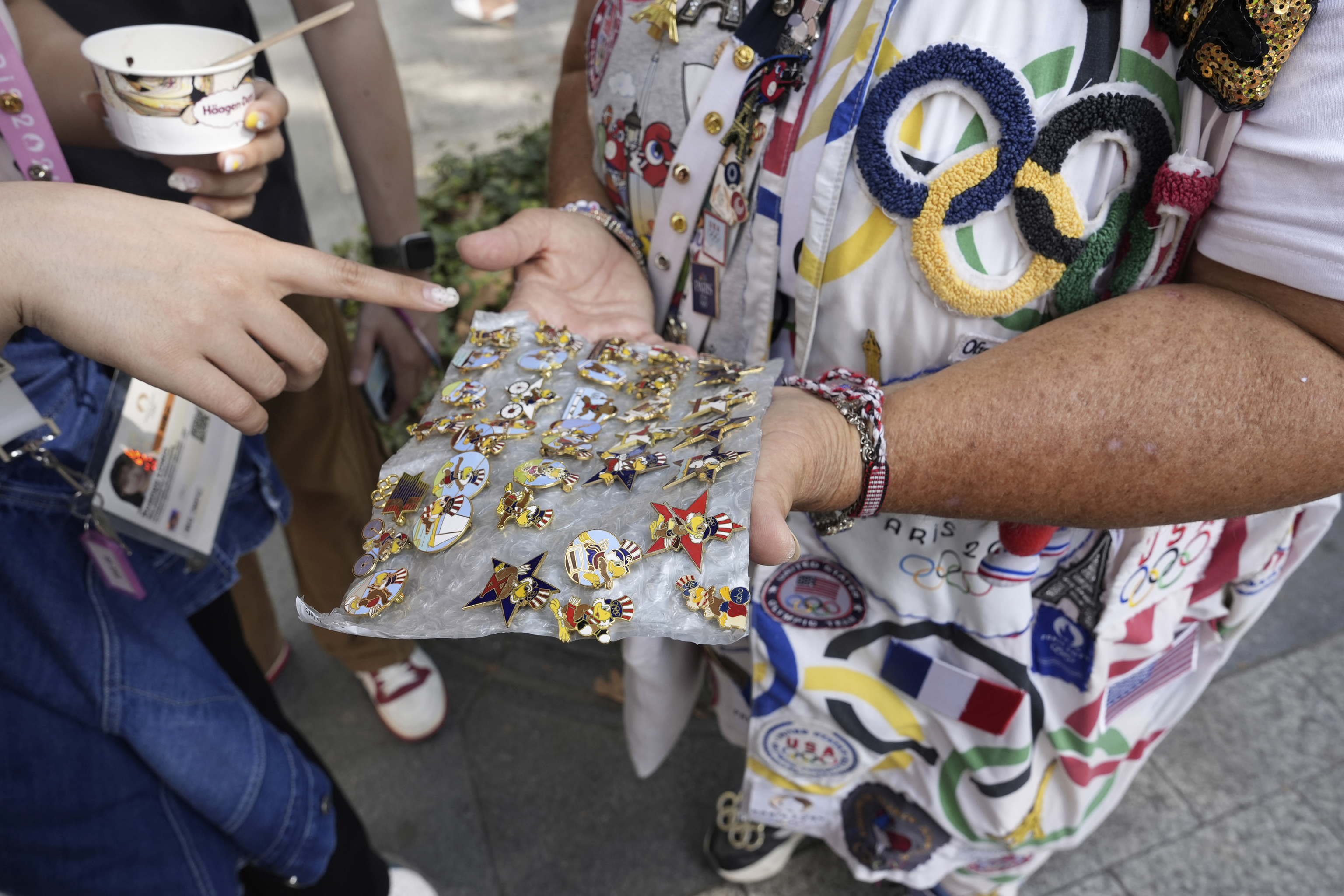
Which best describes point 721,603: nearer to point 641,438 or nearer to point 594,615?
point 594,615

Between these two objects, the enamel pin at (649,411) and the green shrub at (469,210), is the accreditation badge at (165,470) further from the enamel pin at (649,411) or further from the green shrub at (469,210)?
the green shrub at (469,210)

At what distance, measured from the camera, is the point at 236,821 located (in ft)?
4.56

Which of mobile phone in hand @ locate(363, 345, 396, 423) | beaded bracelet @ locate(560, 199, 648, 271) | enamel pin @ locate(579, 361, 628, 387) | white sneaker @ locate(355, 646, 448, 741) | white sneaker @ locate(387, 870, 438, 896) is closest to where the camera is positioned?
enamel pin @ locate(579, 361, 628, 387)

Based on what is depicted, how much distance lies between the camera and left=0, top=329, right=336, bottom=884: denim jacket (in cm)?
120

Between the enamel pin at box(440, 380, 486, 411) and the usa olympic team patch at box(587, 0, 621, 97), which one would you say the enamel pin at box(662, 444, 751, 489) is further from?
the usa olympic team patch at box(587, 0, 621, 97)

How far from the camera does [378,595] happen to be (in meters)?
0.96

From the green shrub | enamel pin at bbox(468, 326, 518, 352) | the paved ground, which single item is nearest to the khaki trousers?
the paved ground

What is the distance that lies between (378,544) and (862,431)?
2.17ft

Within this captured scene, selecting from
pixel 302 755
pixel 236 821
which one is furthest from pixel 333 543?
pixel 236 821

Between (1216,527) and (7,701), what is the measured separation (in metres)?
1.95

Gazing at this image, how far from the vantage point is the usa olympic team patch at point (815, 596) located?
1.46 m

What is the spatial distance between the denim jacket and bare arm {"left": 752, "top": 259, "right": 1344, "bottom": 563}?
103 centimetres

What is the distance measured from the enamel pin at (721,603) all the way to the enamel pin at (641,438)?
0.85 ft

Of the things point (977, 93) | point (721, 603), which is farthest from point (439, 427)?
point (977, 93)
